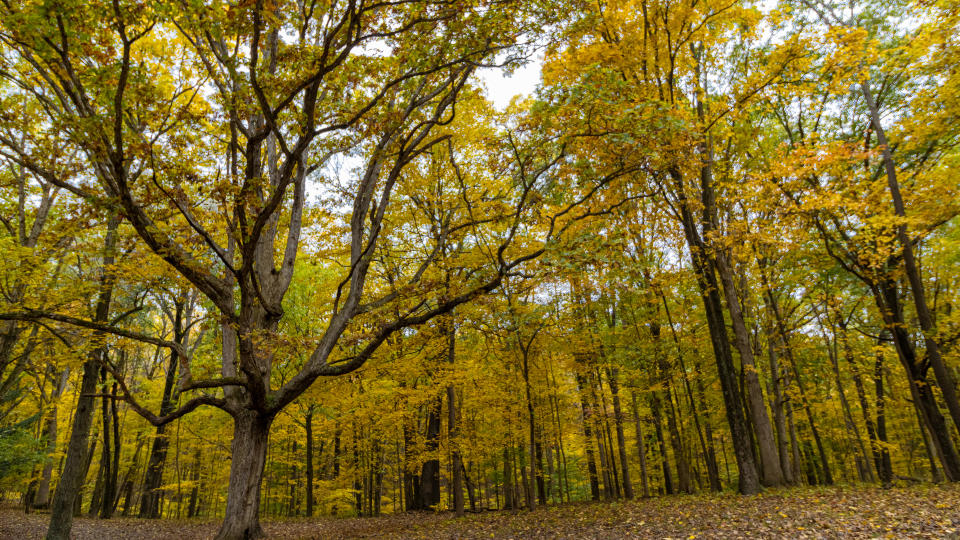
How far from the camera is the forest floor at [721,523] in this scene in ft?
18.1

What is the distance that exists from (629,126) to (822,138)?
1117 centimetres

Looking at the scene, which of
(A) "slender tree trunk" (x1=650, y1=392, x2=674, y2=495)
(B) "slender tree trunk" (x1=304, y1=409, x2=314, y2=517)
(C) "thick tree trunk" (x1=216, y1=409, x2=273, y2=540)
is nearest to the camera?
(C) "thick tree trunk" (x1=216, y1=409, x2=273, y2=540)

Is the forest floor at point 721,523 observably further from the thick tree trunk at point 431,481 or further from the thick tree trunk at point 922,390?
the thick tree trunk at point 431,481

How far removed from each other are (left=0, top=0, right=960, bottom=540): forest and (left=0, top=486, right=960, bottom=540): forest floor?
0.39 feet

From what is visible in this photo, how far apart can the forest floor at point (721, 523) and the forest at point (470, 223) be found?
120 millimetres

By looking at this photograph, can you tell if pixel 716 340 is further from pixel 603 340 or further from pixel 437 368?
pixel 437 368

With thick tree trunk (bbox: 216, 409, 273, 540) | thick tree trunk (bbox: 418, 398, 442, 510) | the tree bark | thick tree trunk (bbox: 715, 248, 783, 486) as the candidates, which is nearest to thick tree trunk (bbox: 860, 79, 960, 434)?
thick tree trunk (bbox: 715, 248, 783, 486)

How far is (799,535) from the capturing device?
5.35 m

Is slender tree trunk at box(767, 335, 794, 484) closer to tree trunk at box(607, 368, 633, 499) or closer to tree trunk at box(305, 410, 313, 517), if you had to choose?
tree trunk at box(607, 368, 633, 499)

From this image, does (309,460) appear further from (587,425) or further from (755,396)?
(755,396)

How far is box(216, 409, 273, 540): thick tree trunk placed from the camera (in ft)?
22.2

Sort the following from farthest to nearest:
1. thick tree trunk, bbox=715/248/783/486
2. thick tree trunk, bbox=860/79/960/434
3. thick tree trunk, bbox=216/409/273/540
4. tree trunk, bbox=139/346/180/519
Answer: tree trunk, bbox=139/346/180/519
thick tree trunk, bbox=715/248/783/486
thick tree trunk, bbox=860/79/960/434
thick tree trunk, bbox=216/409/273/540

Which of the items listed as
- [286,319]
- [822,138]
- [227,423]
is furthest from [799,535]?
[227,423]

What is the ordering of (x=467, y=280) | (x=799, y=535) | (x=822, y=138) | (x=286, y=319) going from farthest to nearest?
(x=286, y=319) < (x=822, y=138) < (x=467, y=280) < (x=799, y=535)
